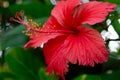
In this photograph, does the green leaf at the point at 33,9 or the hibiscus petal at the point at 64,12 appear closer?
the hibiscus petal at the point at 64,12

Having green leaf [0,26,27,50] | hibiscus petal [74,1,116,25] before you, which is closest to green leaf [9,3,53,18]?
green leaf [0,26,27,50]

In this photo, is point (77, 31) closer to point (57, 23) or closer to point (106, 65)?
point (57, 23)

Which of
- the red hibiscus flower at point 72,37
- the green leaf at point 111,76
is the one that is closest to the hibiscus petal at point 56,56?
the red hibiscus flower at point 72,37

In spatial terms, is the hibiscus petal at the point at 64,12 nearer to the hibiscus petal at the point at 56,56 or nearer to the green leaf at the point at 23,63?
the hibiscus petal at the point at 56,56

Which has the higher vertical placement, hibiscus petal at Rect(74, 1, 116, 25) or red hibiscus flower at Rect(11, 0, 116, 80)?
hibiscus petal at Rect(74, 1, 116, 25)

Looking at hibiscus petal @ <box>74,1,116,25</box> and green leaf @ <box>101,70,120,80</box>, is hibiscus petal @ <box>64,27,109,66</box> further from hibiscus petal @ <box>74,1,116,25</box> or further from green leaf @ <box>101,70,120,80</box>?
green leaf @ <box>101,70,120,80</box>

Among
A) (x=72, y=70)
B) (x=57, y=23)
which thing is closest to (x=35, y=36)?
(x=57, y=23)

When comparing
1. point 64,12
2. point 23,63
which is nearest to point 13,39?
point 23,63
